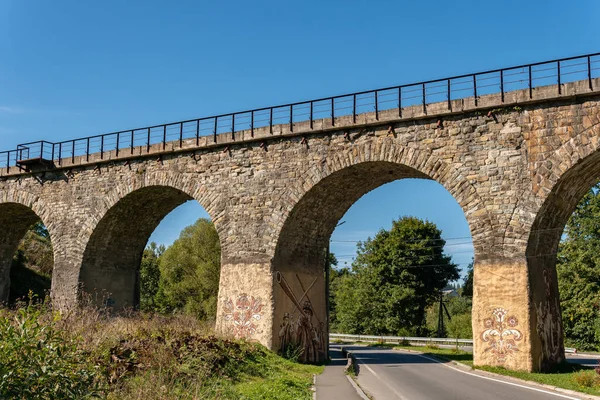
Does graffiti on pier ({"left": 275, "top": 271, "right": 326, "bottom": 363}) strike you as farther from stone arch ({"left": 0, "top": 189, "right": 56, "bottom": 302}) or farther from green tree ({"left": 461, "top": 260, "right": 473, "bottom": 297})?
green tree ({"left": 461, "top": 260, "right": 473, "bottom": 297})

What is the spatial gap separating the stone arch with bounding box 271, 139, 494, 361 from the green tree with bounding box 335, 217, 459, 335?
860 inches

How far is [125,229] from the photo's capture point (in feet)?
82.6

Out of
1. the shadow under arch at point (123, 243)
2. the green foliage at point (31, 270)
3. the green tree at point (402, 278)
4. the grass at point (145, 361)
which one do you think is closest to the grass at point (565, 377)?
the grass at point (145, 361)

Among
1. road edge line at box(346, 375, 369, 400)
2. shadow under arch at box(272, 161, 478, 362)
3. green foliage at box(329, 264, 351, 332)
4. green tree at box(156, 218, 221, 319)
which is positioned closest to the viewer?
road edge line at box(346, 375, 369, 400)

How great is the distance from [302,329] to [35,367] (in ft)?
47.8

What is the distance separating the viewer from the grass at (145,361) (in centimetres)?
698

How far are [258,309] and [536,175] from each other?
363 inches

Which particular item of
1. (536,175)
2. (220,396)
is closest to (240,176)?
(536,175)

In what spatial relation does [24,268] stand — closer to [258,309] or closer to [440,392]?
[258,309]

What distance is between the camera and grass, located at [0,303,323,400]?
698 cm

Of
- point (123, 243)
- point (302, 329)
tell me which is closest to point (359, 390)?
point (302, 329)

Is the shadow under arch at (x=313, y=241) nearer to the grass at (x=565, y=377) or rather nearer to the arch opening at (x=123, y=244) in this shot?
the arch opening at (x=123, y=244)

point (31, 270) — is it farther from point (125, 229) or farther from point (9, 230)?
point (125, 229)

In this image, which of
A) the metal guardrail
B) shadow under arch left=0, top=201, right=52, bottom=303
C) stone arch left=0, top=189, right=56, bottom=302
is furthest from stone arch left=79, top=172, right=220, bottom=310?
the metal guardrail
